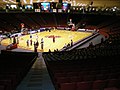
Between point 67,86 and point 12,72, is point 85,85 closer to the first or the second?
point 67,86

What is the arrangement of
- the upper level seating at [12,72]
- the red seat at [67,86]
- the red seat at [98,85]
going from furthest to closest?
the upper level seating at [12,72] < the red seat at [67,86] < the red seat at [98,85]

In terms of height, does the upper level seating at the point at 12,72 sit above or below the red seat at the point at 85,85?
below

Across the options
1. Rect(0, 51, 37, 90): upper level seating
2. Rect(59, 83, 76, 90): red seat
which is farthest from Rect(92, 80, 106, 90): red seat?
Rect(0, 51, 37, 90): upper level seating

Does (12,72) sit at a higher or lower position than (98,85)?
lower

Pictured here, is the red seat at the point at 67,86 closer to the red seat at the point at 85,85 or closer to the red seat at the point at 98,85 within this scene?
the red seat at the point at 85,85

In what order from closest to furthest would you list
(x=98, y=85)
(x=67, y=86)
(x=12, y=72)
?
(x=98, y=85), (x=67, y=86), (x=12, y=72)

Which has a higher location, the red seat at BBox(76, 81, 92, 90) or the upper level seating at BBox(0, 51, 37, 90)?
the red seat at BBox(76, 81, 92, 90)

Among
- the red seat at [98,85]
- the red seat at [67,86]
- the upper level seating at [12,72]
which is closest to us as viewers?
the red seat at [98,85]

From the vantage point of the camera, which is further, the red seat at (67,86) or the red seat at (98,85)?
the red seat at (67,86)

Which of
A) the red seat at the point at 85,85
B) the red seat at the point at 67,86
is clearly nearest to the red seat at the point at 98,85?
the red seat at the point at 85,85

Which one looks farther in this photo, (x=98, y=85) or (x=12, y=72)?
(x=12, y=72)

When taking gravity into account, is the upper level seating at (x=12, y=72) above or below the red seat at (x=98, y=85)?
below

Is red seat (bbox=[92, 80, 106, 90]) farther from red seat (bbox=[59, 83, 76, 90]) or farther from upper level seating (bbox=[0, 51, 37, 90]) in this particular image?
upper level seating (bbox=[0, 51, 37, 90])

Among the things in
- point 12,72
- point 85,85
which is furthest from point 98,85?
point 12,72
